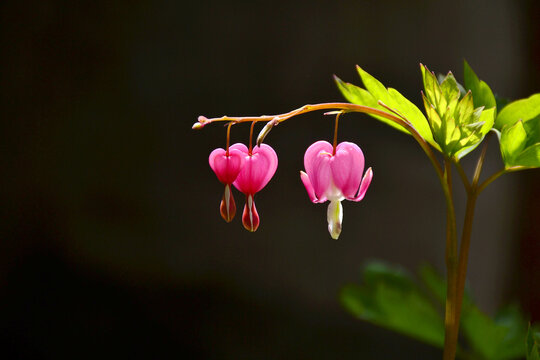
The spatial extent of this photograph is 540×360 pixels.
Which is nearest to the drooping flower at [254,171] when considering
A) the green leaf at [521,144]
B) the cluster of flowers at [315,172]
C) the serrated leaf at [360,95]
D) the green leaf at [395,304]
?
the cluster of flowers at [315,172]

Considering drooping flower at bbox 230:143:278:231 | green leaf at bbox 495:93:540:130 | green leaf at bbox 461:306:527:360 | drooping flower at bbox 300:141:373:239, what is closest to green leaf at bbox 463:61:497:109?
green leaf at bbox 495:93:540:130

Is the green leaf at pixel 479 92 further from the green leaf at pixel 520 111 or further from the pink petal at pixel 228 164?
the pink petal at pixel 228 164

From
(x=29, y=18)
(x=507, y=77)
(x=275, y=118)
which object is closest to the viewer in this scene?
(x=275, y=118)

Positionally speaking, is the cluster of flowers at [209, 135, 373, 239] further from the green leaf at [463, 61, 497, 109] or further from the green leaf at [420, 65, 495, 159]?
the green leaf at [463, 61, 497, 109]

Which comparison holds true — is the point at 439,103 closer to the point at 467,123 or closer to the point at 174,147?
the point at 467,123

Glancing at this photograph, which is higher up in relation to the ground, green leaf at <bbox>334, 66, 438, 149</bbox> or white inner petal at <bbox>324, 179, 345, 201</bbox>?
green leaf at <bbox>334, 66, 438, 149</bbox>

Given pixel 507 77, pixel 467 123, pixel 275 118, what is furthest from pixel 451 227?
pixel 507 77

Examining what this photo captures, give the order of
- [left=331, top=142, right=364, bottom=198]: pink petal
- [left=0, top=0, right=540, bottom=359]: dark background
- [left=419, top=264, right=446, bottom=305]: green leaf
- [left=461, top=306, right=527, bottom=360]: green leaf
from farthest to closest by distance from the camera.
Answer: [left=0, top=0, right=540, bottom=359]: dark background
[left=419, top=264, right=446, bottom=305]: green leaf
[left=461, top=306, right=527, bottom=360]: green leaf
[left=331, top=142, right=364, bottom=198]: pink petal
